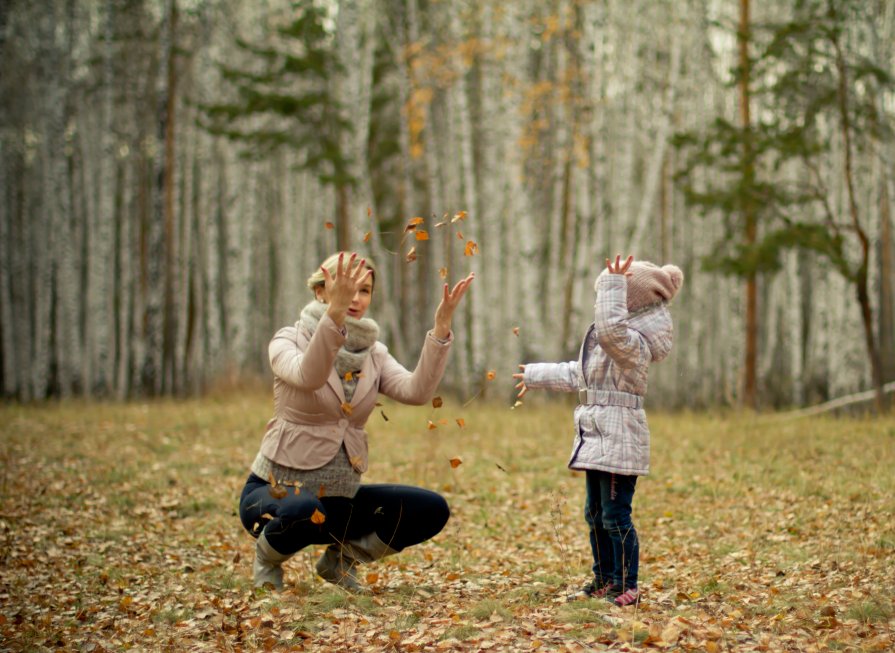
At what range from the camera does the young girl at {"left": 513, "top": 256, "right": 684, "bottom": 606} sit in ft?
13.1

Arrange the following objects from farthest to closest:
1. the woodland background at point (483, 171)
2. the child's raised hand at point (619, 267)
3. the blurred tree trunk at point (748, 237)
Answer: the woodland background at point (483, 171), the blurred tree trunk at point (748, 237), the child's raised hand at point (619, 267)

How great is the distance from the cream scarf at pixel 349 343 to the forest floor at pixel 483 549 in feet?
2.32

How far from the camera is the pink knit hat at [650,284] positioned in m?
4.21

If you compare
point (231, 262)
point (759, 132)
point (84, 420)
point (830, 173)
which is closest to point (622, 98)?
point (830, 173)

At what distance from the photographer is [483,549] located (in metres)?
5.98

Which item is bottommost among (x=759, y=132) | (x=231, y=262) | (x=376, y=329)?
(x=376, y=329)

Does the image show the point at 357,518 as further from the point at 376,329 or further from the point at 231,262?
the point at 231,262

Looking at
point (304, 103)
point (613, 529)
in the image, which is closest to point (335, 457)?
point (613, 529)

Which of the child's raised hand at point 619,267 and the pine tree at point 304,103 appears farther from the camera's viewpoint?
the pine tree at point 304,103

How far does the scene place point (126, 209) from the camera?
2177 cm

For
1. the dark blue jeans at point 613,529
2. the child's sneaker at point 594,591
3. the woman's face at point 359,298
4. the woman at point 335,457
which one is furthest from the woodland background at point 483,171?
the child's sneaker at point 594,591

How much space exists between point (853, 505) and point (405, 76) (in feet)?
41.4

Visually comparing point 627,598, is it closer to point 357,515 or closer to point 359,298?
point 357,515

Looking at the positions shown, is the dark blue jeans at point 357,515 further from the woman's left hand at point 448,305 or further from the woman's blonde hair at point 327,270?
the woman's blonde hair at point 327,270
